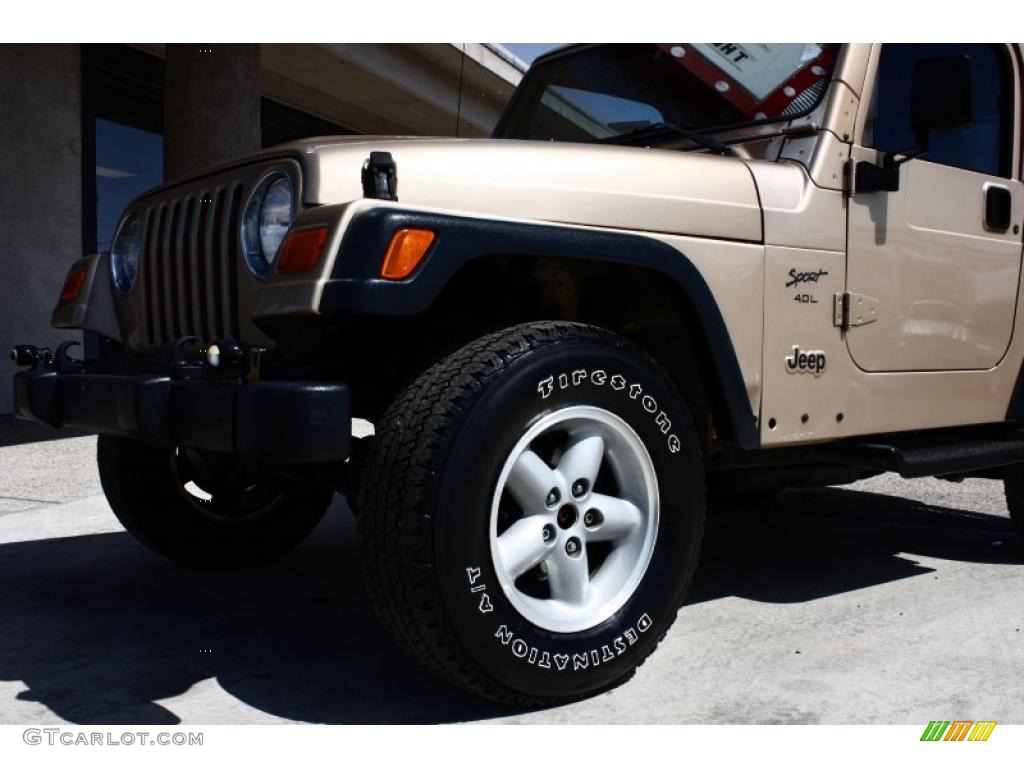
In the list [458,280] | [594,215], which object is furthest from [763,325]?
[458,280]

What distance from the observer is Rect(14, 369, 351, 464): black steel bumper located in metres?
2.28

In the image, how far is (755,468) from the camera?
3590mm

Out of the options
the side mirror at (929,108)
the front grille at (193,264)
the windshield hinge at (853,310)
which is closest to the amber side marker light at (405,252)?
the front grille at (193,264)

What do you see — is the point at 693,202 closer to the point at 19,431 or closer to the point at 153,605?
the point at 153,605

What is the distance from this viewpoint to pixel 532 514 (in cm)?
257

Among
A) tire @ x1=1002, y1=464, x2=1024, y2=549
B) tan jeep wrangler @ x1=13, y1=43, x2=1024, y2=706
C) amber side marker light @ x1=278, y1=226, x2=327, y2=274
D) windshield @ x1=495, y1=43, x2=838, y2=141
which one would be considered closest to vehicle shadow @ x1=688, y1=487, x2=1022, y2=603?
tire @ x1=1002, y1=464, x2=1024, y2=549

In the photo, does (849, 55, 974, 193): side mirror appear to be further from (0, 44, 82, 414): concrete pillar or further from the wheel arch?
(0, 44, 82, 414): concrete pillar

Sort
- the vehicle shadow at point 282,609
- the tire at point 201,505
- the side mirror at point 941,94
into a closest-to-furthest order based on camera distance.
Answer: the vehicle shadow at point 282,609, the side mirror at point 941,94, the tire at point 201,505

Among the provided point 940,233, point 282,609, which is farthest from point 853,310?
point 282,609

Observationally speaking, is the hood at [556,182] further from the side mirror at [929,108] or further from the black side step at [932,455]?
the black side step at [932,455]

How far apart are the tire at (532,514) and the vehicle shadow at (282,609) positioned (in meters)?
0.24

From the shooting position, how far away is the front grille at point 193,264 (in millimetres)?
2805

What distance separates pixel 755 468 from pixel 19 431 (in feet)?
21.9

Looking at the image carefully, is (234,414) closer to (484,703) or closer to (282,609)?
(484,703)
